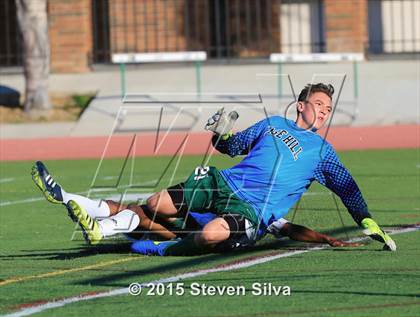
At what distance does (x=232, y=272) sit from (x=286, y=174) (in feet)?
4.38

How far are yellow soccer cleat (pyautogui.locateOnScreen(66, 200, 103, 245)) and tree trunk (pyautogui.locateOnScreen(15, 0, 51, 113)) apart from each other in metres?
18.5

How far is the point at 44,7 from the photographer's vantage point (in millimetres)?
27438

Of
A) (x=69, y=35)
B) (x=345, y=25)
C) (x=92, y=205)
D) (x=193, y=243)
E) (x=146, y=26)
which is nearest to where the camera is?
(x=193, y=243)

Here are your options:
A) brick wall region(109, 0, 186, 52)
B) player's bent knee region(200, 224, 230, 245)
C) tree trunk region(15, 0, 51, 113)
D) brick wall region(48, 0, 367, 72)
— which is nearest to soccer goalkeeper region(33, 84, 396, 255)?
player's bent knee region(200, 224, 230, 245)

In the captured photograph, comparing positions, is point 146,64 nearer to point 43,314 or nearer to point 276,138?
point 276,138

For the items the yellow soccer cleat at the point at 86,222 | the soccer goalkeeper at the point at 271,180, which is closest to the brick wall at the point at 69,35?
the soccer goalkeeper at the point at 271,180

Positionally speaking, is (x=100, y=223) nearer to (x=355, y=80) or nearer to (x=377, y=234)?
(x=377, y=234)

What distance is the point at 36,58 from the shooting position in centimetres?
2770

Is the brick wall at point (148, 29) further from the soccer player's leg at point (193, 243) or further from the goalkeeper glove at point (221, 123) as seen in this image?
the soccer player's leg at point (193, 243)

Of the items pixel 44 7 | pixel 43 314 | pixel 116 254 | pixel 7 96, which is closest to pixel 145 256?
pixel 116 254

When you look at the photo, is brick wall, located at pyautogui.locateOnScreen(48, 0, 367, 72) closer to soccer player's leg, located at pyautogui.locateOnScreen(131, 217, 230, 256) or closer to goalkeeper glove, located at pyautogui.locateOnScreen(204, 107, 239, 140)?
goalkeeper glove, located at pyautogui.locateOnScreen(204, 107, 239, 140)

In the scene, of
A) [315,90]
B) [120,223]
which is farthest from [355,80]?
[120,223]

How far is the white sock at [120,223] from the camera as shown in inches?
374

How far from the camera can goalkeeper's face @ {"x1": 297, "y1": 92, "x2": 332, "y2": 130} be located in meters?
9.79
